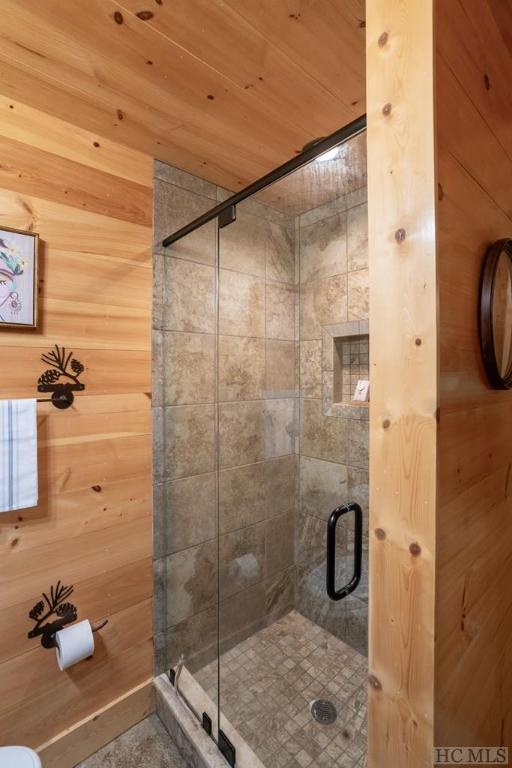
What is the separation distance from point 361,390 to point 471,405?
3.43 ft

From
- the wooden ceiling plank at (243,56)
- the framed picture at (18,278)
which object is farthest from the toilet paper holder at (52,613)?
the wooden ceiling plank at (243,56)

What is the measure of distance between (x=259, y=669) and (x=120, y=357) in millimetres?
1602

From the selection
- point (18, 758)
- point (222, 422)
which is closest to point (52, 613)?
point (18, 758)

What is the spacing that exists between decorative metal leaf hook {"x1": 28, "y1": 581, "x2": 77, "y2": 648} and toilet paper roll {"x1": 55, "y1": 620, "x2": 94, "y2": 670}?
1.2 inches

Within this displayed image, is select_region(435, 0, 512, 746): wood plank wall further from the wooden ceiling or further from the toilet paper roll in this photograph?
the toilet paper roll

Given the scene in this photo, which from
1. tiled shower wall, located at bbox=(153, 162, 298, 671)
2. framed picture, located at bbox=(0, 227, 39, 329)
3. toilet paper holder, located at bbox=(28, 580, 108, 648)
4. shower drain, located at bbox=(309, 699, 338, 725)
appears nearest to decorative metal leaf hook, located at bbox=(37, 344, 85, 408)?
framed picture, located at bbox=(0, 227, 39, 329)

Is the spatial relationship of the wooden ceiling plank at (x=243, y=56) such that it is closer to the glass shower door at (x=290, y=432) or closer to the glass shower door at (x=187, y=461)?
the glass shower door at (x=290, y=432)

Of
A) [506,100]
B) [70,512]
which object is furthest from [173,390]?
[506,100]

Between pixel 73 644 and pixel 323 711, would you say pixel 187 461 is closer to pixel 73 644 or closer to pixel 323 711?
pixel 73 644

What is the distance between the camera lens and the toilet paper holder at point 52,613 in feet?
4.38

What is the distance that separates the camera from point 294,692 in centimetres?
159

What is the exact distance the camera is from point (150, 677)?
1627 mm

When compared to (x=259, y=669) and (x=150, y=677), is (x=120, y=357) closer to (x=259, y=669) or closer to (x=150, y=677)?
(x=150, y=677)

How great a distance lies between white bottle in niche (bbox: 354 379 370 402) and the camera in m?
1.78
